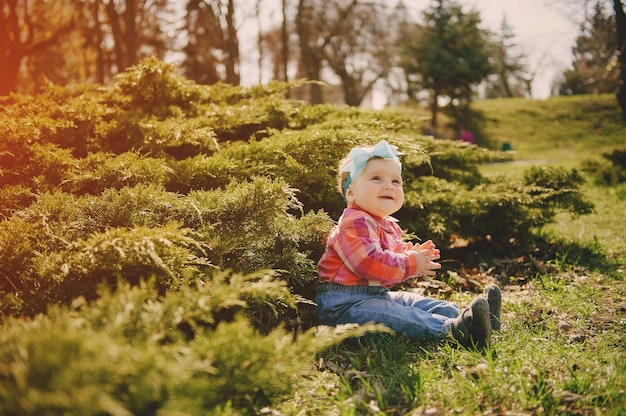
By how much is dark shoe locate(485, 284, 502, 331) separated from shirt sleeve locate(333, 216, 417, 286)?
53 cm

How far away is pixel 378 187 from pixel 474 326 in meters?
1.04

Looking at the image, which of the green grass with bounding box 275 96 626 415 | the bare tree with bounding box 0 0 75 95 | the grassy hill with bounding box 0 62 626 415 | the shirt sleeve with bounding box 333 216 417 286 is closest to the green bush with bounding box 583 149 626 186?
the grassy hill with bounding box 0 62 626 415

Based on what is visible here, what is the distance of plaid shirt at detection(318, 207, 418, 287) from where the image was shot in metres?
2.97

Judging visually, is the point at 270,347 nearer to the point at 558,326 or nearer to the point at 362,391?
the point at 362,391

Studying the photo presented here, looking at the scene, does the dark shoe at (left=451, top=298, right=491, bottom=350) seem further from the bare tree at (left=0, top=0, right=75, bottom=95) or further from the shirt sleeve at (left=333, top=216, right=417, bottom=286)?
the bare tree at (left=0, top=0, right=75, bottom=95)

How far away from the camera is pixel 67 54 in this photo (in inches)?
979

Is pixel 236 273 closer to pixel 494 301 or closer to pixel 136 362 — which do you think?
pixel 136 362

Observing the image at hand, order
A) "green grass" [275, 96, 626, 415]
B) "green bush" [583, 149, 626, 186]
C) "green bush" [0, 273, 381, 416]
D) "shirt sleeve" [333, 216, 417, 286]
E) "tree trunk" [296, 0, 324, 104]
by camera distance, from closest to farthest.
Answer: "green bush" [0, 273, 381, 416] < "green grass" [275, 96, 626, 415] < "shirt sleeve" [333, 216, 417, 286] < "green bush" [583, 149, 626, 186] < "tree trunk" [296, 0, 324, 104]

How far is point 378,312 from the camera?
10.0 feet

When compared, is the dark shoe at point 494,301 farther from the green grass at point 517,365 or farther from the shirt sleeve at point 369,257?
the shirt sleeve at point 369,257

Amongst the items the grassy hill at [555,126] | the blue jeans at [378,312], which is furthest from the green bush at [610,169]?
the grassy hill at [555,126]

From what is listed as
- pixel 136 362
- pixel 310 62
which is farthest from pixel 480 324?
pixel 310 62

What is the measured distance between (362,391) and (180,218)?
5.09 ft

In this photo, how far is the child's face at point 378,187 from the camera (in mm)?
3152
